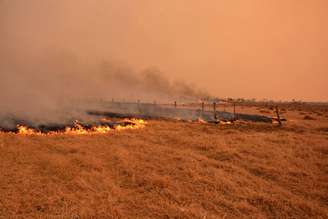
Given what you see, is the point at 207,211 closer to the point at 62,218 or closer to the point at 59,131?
the point at 62,218

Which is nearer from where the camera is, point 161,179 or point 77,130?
point 161,179

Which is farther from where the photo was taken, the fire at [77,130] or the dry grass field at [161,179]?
the fire at [77,130]

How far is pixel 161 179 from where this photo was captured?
481 inches

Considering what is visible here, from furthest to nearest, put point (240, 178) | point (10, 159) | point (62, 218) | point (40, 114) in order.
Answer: point (40, 114) < point (10, 159) < point (240, 178) < point (62, 218)

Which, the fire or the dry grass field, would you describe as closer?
the dry grass field

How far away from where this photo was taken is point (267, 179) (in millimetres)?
12992

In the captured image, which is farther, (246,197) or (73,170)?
(73,170)

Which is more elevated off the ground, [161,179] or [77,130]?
[77,130]

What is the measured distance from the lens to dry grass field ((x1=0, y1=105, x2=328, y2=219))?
947cm

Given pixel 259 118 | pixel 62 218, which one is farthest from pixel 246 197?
pixel 259 118

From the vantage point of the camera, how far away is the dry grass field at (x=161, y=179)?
947 cm

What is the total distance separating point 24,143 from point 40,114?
9813 millimetres

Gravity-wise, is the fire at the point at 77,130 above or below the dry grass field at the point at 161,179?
above

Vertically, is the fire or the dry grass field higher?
the fire
